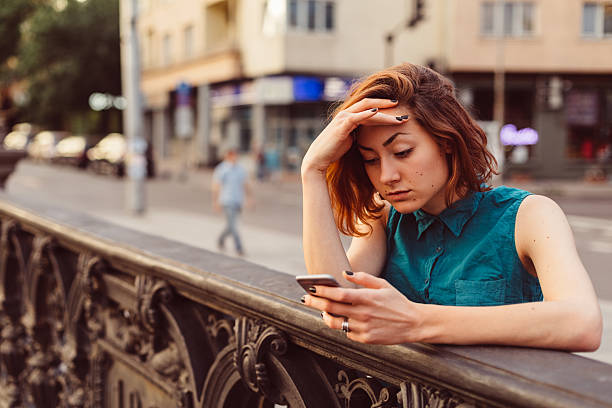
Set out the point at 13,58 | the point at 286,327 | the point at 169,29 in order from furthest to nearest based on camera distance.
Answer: the point at 13,58 → the point at 169,29 → the point at 286,327

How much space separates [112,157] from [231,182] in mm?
21837

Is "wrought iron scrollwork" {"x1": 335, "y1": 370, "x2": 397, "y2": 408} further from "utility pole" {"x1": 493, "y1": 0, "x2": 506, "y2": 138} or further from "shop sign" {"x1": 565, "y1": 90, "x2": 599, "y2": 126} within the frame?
"shop sign" {"x1": 565, "y1": 90, "x2": 599, "y2": 126}

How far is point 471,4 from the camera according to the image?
2891cm

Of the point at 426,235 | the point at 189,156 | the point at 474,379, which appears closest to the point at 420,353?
the point at 474,379

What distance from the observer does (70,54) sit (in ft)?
143

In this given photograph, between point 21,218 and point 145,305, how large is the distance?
158cm

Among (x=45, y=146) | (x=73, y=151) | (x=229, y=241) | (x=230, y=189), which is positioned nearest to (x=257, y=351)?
(x=230, y=189)

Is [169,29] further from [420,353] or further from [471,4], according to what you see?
[420,353]

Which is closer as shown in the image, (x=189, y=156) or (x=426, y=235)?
(x=426, y=235)

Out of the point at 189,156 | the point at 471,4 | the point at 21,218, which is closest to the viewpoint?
the point at 21,218

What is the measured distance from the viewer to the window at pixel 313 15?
99.3ft

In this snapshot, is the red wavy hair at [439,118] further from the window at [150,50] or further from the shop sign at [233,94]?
the window at [150,50]

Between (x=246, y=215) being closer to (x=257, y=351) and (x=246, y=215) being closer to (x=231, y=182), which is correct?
(x=231, y=182)

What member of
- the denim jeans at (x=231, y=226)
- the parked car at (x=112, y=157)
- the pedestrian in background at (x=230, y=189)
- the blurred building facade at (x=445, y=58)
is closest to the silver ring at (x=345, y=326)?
the denim jeans at (x=231, y=226)
